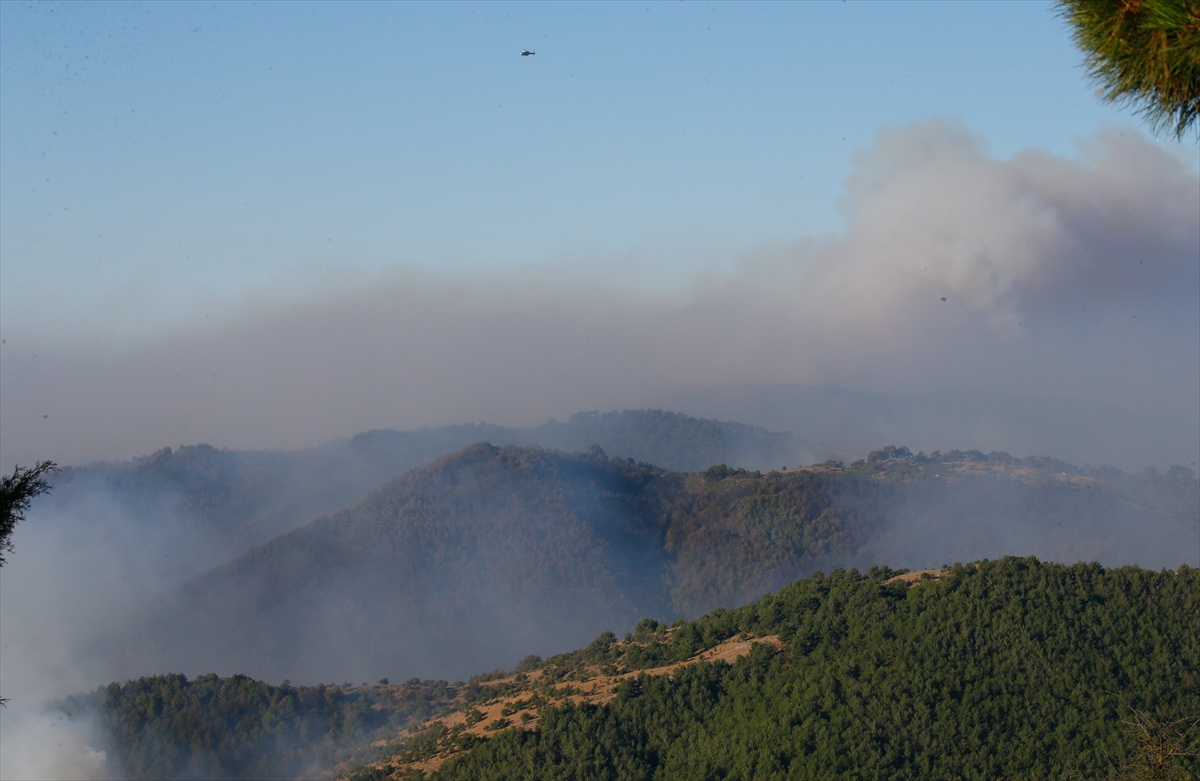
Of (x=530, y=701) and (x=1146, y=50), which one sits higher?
(x=1146, y=50)

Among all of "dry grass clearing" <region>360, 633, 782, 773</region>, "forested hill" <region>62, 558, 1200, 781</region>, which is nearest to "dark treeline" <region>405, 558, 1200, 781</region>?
"forested hill" <region>62, 558, 1200, 781</region>

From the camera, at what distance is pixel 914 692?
62469mm

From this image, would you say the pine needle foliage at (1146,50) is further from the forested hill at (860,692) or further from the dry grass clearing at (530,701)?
the dry grass clearing at (530,701)

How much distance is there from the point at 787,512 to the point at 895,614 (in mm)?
127213

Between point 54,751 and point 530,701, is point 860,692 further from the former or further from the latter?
point 54,751

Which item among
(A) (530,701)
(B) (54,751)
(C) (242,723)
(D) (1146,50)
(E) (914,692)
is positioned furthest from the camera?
(B) (54,751)

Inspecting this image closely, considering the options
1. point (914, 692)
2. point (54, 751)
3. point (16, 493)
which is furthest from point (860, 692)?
point (54, 751)

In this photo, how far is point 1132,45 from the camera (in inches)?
408

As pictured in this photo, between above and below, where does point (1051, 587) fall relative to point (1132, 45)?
below

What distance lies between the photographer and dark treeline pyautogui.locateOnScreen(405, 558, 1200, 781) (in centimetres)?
5775

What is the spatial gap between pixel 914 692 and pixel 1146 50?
5772 cm

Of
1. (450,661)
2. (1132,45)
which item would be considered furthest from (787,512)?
(1132,45)

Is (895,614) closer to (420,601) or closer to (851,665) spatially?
(851,665)

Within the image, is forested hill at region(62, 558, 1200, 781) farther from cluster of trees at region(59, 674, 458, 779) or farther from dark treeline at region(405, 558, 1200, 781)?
cluster of trees at region(59, 674, 458, 779)
